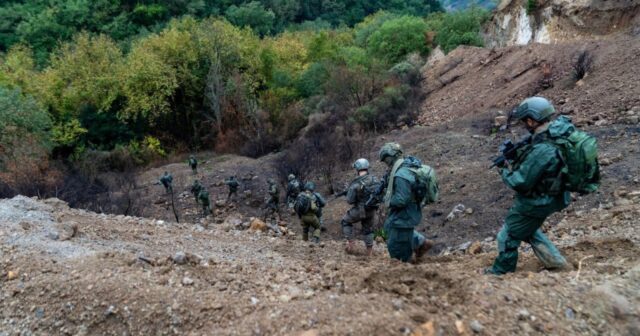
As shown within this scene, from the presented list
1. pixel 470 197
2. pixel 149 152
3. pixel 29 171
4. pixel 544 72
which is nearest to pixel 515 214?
pixel 470 197

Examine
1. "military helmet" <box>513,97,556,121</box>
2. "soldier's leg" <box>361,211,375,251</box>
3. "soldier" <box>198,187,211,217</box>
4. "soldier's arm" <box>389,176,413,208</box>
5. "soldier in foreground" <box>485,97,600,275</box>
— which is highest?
"military helmet" <box>513,97,556,121</box>

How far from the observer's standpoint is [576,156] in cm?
391

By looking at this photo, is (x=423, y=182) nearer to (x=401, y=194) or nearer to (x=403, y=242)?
(x=401, y=194)

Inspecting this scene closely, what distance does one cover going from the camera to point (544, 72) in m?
16.3

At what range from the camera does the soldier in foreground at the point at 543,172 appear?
3.93m

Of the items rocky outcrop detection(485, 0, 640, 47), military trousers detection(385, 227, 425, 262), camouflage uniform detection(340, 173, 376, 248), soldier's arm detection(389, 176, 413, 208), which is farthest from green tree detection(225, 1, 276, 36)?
soldier's arm detection(389, 176, 413, 208)

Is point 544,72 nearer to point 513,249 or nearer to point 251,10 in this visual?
point 513,249

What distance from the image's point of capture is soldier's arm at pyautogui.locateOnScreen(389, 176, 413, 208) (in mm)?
4922

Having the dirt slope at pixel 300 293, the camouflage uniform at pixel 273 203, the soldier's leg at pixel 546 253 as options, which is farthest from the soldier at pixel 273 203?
the soldier's leg at pixel 546 253

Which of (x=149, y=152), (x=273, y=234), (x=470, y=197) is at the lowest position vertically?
(x=149, y=152)

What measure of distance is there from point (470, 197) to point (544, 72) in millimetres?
8696

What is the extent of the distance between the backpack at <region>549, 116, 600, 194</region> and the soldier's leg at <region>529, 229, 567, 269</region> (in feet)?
1.87

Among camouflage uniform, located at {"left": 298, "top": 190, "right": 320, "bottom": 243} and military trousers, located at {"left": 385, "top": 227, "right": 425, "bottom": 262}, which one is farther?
camouflage uniform, located at {"left": 298, "top": 190, "right": 320, "bottom": 243}

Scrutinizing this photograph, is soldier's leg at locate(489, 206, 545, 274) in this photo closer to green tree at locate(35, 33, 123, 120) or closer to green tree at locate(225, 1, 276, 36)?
green tree at locate(35, 33, 123, 120)
